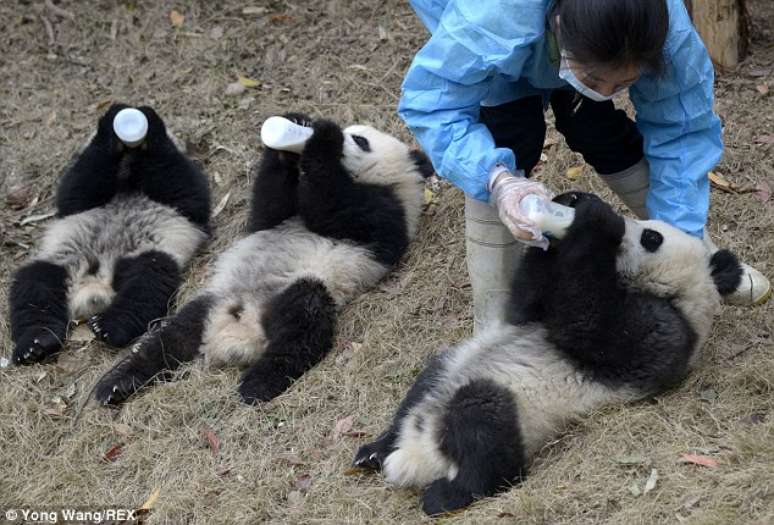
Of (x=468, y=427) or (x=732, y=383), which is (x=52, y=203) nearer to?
(x=468, y=427)

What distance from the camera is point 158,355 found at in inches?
206

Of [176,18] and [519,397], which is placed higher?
[519,397]

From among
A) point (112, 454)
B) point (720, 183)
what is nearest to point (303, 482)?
point (112, 454)

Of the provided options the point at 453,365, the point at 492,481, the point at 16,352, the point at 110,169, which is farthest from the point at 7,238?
the point at 492,481

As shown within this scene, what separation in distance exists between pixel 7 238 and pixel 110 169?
91 cm

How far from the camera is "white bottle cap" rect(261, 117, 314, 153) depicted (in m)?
5.61

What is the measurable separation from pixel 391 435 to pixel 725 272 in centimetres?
168

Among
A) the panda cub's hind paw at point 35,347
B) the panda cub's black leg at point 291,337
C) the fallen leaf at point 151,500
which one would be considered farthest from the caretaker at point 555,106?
the panda cub's hind paw at point 35,347

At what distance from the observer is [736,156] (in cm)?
597

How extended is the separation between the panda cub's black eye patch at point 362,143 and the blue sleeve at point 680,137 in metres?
2.00

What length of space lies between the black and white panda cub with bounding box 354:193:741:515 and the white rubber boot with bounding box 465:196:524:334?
0.32 meters

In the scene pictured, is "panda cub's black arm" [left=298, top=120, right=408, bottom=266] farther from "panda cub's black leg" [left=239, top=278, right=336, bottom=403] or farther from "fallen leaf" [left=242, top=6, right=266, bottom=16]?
"fallen leaf" [left=242, top=6, right=266, bottom=16]

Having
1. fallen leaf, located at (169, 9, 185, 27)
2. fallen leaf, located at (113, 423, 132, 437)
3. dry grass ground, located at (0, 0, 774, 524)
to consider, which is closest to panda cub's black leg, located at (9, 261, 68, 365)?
dry grass ground, located at (0, 0, 774, 524)

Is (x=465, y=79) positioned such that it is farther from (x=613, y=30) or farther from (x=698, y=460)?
(x=698, y=460)
